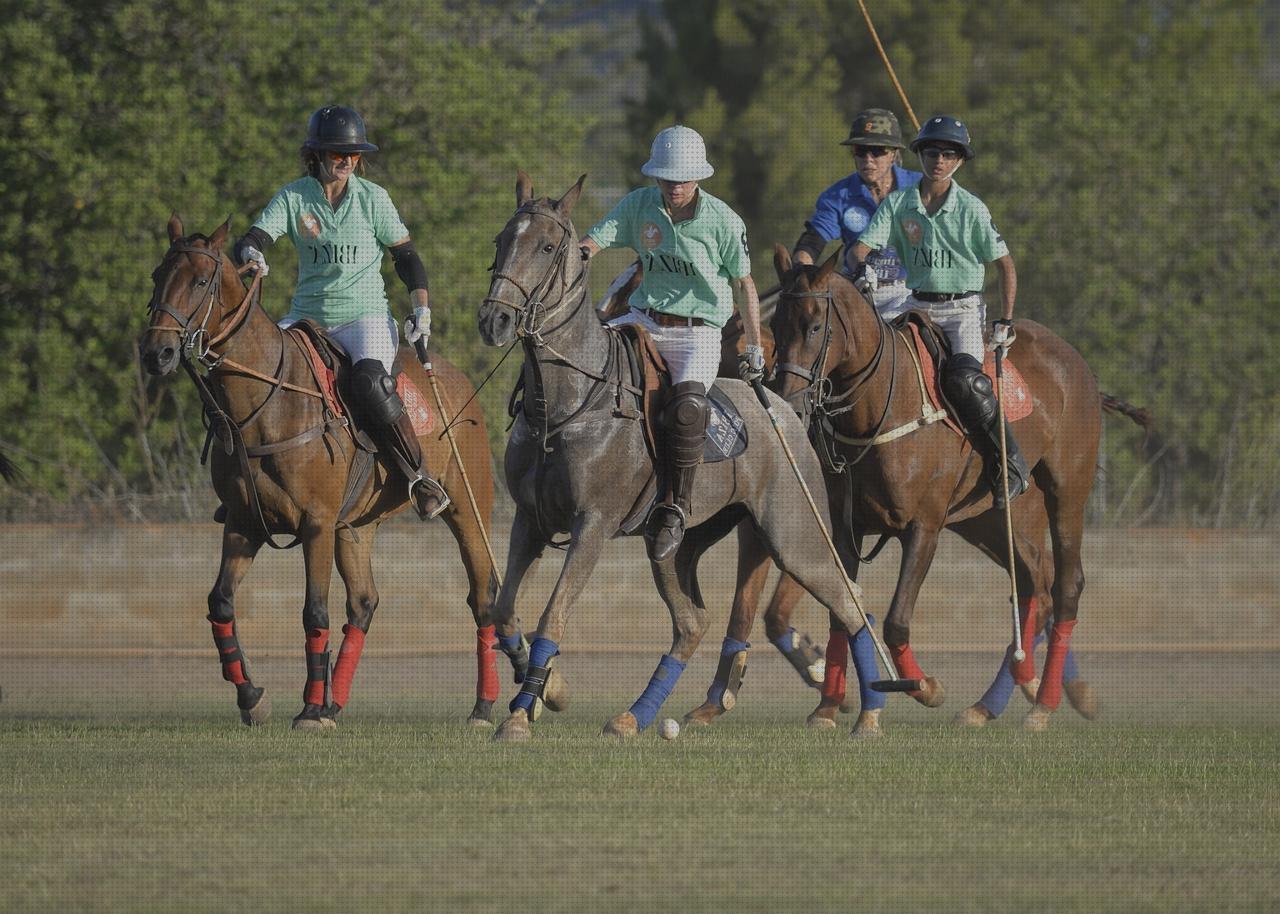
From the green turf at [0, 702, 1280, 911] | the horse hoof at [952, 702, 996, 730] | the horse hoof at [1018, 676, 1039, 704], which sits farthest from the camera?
the horse hoof at [1018, 676, 1039, 704]

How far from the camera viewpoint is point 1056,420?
1162cm

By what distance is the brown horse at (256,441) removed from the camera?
926 centimetres

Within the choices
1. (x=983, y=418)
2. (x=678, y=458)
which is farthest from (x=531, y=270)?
(x=983, y=418)

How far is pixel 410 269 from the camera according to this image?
10.4 m

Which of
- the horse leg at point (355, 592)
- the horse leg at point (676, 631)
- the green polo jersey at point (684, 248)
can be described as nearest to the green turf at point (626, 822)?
the horse leg at point (676, 631)

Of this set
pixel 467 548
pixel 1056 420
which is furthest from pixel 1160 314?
pixel 467 548

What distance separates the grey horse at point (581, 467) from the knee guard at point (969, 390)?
0.95 m

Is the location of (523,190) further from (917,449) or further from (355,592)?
(355,592)

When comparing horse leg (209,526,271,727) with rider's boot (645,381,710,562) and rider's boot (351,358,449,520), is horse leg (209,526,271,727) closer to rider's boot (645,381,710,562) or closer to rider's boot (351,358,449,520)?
rider's boot (351,358,449,520)

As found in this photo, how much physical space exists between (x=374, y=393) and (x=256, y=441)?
2.09 ft

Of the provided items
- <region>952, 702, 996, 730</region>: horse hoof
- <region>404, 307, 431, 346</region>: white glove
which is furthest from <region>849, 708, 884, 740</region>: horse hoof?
<region>404, 307, 431, 346</region>: white glove

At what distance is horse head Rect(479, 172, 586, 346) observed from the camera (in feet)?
27.8

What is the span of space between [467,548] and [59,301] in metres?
9.94

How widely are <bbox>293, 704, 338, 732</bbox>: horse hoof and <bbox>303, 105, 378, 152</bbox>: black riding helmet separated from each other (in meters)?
2.61
